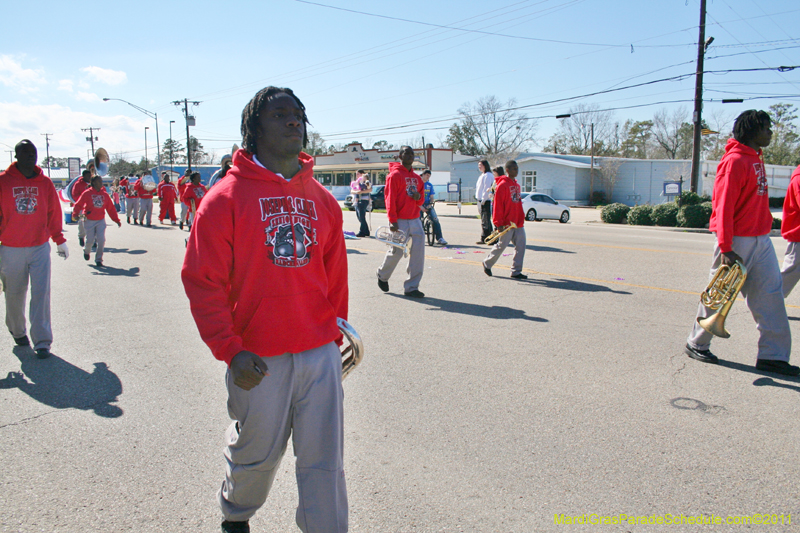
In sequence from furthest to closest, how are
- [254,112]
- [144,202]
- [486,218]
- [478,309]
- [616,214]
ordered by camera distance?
1. [616,214]
2. [144,202]
3. [486,218]
4. [478,309]
5. [254,112]

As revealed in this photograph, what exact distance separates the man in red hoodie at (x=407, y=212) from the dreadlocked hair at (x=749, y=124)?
4.02 m

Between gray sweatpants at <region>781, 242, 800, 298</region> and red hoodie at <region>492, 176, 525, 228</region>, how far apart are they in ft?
13.0

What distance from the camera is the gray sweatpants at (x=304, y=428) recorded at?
2285 mm

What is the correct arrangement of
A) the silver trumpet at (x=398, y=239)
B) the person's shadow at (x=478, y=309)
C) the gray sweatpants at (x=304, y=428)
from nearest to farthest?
the gray sweatpants at (x=304, y=428), the person's shadow at (x=478, y=309), the silver trumpet at (x=398, y=239)

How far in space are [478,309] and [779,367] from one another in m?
3.34

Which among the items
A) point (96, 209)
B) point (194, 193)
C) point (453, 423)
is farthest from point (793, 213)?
point (194, 193)

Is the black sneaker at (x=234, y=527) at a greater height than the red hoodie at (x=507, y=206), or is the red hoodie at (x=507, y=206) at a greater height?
the red hoodie at (x=507, y=206)

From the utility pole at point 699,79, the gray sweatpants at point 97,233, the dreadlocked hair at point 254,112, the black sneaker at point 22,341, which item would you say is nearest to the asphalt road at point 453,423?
the black sneaker at point 22,341

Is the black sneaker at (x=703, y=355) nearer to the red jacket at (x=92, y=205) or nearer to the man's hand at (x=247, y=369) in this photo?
the man's hand at (x=247, y=369)

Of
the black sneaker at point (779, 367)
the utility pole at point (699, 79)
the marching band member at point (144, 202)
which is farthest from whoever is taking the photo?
the utility pole at point (699, 79)

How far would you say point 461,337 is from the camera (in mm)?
6062

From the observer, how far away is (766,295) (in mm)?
4871

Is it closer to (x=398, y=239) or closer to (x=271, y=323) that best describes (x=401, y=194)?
(x=398, y=239)

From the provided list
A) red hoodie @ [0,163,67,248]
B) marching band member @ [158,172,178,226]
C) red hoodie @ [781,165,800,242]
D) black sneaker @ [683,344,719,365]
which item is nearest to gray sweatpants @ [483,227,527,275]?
red hoodie @ [781,165,800,242]
